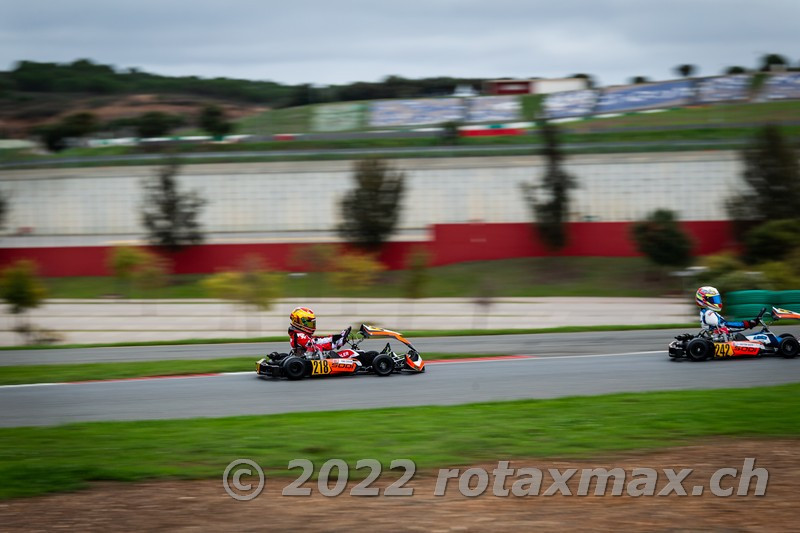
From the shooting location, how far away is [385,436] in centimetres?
1223

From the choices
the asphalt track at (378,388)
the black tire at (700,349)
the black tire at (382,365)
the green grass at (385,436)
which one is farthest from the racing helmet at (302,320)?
the black tire at (700,349)

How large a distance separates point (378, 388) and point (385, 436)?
4.74 metres

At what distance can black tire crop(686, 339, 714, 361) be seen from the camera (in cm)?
1945

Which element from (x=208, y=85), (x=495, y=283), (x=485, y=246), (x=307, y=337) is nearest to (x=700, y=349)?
(x=307, y=337)

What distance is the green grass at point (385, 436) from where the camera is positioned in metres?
10.8

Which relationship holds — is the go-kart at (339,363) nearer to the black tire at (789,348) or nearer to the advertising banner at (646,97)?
the black tire at (789,348)

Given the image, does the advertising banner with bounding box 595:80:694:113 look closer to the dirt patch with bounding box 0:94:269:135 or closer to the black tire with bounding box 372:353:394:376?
the dirt patch with bounding box 0:94:269:135

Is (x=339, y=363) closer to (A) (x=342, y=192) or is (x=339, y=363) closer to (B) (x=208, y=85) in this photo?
(A) (x=342, y=192)

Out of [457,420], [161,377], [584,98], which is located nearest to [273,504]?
[457,420]

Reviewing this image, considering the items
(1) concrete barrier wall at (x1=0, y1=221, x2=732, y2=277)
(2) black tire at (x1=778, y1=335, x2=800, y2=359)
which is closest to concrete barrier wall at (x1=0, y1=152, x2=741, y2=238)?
(1) concrete barrier wall at (x1=0, y1=221, x2=732, y2=277)

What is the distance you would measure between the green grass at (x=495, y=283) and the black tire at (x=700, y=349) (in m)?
25.1

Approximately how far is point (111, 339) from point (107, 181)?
3244 centimetres

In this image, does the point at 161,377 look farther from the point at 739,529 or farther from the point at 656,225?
the point at 656,225

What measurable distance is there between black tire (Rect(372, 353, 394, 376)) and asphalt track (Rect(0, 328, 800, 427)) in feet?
0.65
